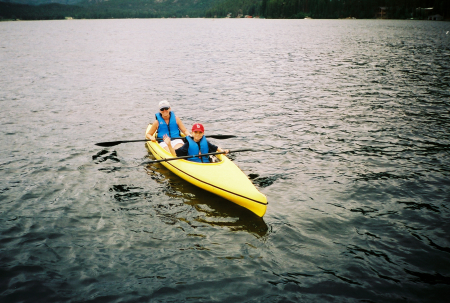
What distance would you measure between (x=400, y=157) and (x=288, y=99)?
10.3 metres

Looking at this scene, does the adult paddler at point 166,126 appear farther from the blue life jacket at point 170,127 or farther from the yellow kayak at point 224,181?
the yellow kayak at point 224,181

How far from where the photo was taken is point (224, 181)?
9.09 meters

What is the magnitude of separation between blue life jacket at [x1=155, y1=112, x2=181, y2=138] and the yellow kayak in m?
1.81

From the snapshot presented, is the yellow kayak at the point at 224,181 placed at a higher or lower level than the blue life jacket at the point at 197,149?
lower

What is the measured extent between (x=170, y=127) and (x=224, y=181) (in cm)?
405

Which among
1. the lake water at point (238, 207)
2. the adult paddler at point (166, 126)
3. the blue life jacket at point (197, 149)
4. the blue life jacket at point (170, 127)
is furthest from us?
the blue life jacket at point (170, 127)

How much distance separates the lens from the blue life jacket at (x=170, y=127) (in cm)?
1217

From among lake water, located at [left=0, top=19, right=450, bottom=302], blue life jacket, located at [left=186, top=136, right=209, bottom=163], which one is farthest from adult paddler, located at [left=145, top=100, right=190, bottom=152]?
blue life jacket, located at [left=186, top=136, right=209, bottom=163]

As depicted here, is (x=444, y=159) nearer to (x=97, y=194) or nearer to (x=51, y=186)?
(x=97, y=194)

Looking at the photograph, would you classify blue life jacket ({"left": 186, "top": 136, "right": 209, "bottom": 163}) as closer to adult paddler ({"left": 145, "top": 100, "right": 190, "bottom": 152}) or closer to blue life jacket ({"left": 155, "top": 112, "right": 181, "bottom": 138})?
adult paddler ({"left": 145, "top": 100, "right": 190, "bottom": 152})

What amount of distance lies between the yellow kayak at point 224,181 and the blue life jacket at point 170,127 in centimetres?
181

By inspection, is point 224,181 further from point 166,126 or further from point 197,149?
point 166,126

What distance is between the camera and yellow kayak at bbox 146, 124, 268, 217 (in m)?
8.34

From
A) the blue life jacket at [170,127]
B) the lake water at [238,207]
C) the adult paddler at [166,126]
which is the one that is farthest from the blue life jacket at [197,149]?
the blue life jacket at [170,127]
